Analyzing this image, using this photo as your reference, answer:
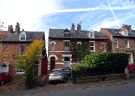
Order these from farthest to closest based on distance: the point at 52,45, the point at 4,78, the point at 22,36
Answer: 1. the point at 52,45
2. the point at 22,36
3. the point at 4,78

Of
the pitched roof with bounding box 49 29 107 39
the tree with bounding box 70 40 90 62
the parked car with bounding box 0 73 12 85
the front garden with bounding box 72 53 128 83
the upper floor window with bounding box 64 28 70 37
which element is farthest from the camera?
the upper floor window with bounding box 64 28 70 37

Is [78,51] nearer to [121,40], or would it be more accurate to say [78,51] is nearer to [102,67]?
[121,40]

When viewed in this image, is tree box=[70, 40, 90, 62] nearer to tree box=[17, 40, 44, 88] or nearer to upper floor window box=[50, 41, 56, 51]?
upper floor window box=[50, 41, 56, 51]

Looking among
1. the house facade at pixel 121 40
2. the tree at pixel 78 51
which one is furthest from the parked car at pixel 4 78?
the house facade at pixel 121 40

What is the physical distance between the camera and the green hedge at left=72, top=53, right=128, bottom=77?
109 feet

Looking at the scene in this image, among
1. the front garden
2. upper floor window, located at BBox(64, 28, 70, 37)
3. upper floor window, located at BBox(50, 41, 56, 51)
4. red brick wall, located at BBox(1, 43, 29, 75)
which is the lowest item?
the front garden

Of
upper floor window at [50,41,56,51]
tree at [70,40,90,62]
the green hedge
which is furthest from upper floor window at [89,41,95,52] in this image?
the green hedge

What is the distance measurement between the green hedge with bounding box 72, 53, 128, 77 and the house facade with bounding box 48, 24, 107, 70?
65.7 ft

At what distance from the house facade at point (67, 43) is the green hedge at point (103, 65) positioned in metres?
20.0

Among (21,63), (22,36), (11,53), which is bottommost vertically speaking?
(21,63)

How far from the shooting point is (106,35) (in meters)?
60.0

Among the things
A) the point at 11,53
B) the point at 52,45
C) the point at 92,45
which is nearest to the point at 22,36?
the point at 11,53

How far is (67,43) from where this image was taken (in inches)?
2191

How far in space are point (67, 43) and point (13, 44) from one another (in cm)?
1013
